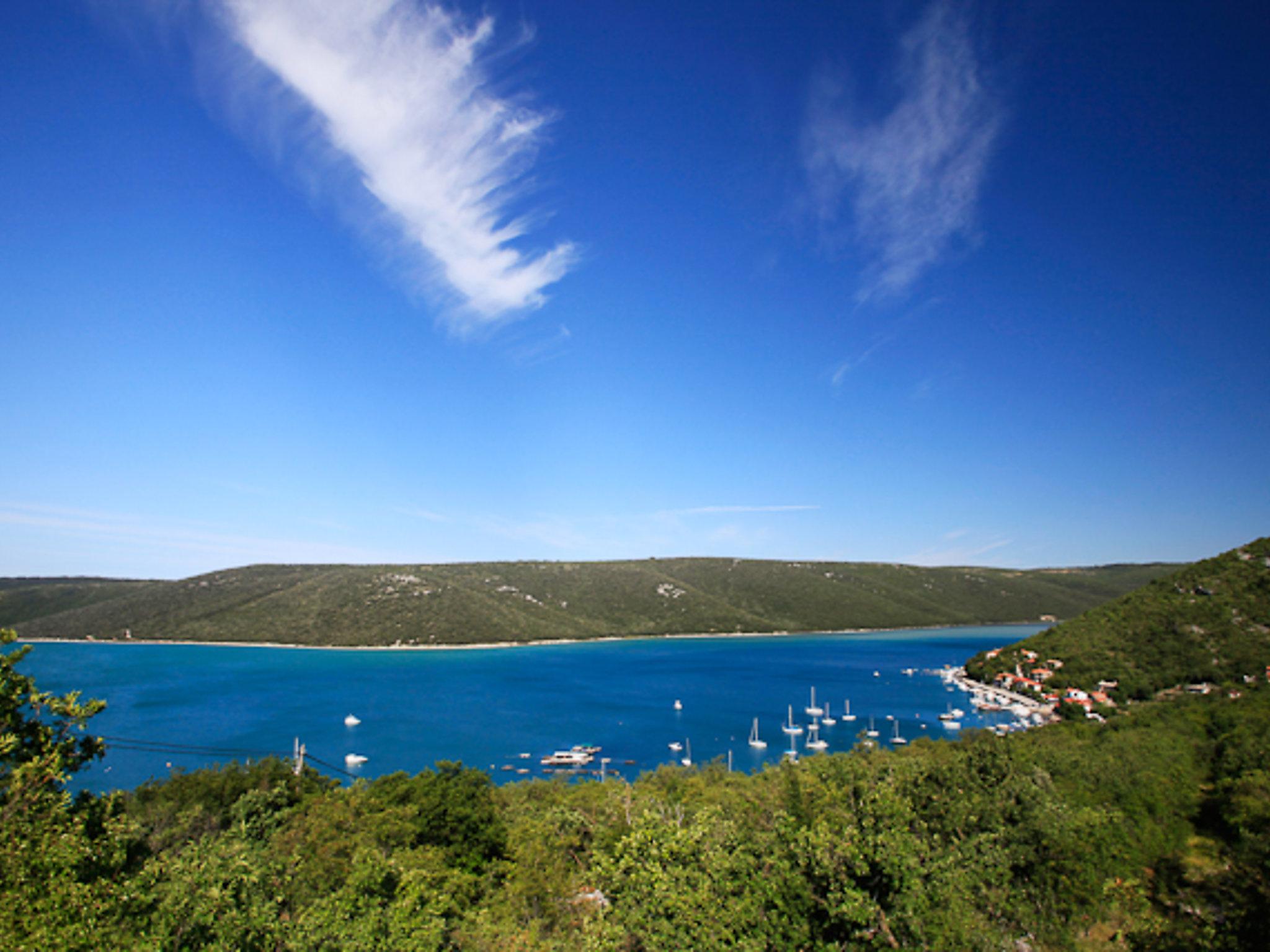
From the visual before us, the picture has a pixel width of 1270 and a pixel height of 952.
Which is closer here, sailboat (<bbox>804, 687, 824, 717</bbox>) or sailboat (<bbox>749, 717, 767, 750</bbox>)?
sailboat (<bbox>749, 717, 767, 750</bbox>)

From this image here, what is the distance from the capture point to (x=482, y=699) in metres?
96.4

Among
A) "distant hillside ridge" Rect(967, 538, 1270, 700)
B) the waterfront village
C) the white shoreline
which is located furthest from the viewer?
the white shoreline

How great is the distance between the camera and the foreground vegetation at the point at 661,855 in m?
10.4

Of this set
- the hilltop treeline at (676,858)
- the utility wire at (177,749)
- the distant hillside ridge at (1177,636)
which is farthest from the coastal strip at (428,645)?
the hilltop treeline at (676,858)

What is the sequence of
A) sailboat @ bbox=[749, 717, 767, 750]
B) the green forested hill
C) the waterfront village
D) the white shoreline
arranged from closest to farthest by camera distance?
the waterfront village → sailboat @ bbox=[749, 717, 767, 750] → the white shoreline → the green forested hill

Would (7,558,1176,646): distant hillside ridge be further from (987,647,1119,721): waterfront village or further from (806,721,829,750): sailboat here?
(806,721,829,750): sailboat

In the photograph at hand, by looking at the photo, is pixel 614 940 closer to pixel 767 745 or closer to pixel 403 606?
pixel 767 745

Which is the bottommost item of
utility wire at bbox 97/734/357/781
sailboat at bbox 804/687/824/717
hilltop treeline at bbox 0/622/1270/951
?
utility wire at bbox 97/734/357/781

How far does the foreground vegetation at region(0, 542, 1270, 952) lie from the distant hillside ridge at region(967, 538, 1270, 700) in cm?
3936

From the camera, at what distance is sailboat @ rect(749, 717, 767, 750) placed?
231 feet

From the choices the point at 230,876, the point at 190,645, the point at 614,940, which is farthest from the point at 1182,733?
the point at 190,645

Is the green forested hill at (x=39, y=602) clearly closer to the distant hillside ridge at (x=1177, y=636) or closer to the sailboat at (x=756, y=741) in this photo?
the sailboat at (x=756, y=741)

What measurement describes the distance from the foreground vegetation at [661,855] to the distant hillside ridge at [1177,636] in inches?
1549

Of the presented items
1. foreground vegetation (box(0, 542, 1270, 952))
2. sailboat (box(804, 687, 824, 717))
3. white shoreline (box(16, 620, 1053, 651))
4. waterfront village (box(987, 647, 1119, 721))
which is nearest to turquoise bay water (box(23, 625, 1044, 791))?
sailboat (box(804, 687, 824, 717))
